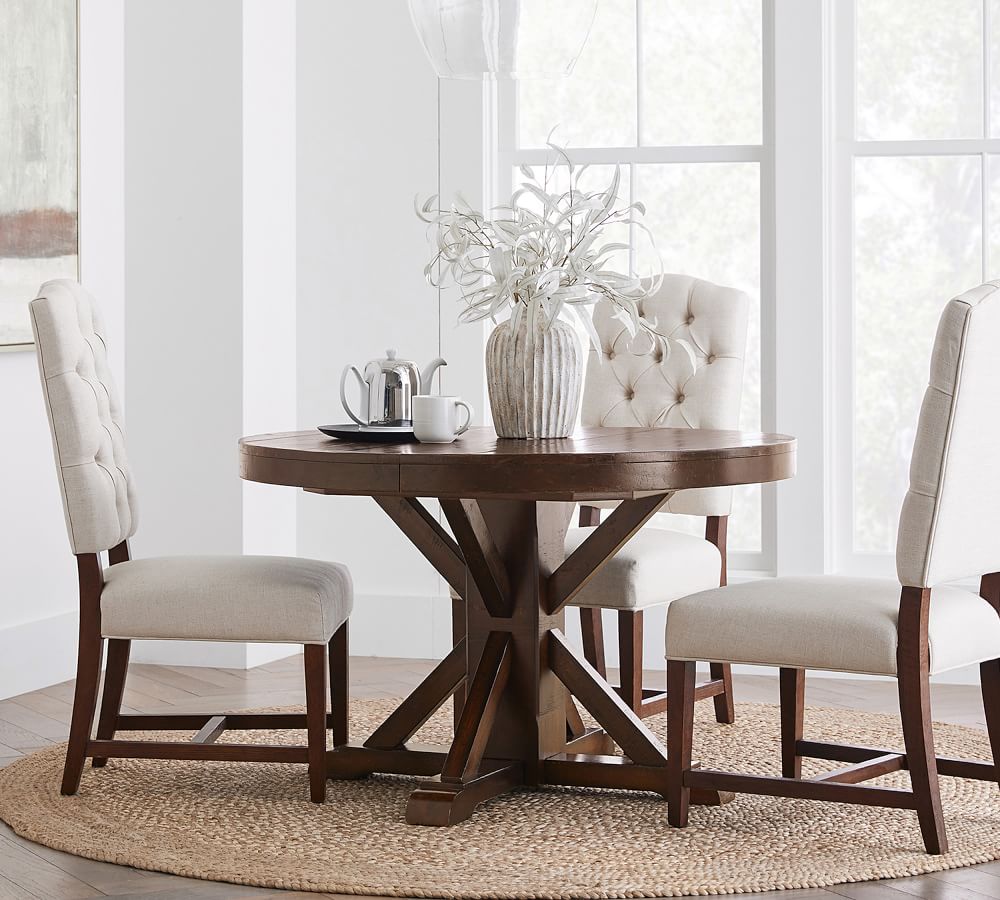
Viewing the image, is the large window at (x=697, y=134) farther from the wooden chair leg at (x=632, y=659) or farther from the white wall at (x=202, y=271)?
the wooden chair leg at (x=632, y=659)

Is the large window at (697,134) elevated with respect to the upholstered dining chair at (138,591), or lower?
elevated

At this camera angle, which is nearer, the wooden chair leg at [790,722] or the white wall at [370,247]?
the wooden chair leg at [790,722]

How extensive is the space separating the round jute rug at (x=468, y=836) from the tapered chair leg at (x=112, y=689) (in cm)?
9

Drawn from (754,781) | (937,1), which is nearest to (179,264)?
(937,1)

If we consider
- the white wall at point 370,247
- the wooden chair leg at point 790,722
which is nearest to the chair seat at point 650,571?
the wooden chair leg at point 790,722

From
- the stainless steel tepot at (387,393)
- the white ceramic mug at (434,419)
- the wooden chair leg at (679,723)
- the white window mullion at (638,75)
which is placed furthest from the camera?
the white window mullion at (638,75)

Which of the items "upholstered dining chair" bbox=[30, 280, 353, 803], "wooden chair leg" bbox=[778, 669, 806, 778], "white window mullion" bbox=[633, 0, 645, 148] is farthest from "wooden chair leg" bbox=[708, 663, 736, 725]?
"white window mullion" bbox=[633, 0, 645, 148]

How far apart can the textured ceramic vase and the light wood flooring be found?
3.43ft

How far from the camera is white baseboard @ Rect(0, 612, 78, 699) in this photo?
438cm

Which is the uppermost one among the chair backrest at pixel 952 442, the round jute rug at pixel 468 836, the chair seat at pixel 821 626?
the chair backrest at pixel 952 442

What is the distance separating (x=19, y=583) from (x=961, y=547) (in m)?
2.83

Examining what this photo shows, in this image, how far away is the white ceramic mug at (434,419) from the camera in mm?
3043

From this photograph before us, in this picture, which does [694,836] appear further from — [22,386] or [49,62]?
[49,62]

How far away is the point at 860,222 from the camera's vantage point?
4855 millimetres
